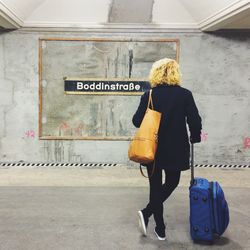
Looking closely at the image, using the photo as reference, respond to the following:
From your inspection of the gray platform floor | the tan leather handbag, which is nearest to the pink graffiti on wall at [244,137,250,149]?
the gray platform floor

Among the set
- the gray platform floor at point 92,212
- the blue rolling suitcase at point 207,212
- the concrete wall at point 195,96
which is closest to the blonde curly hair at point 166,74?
the blue rolling suitcase at point 207,212

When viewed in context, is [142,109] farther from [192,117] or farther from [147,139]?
[192,117]

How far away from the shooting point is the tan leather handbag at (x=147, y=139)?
333 centimetres

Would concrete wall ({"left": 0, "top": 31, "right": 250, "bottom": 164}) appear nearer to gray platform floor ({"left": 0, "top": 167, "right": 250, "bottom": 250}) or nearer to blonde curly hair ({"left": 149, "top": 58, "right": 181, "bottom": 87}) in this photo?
gray platform floor ({"left": 0, "top": 167, "right": 250, "bottom": 250})

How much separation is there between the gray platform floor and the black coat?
0.81 m

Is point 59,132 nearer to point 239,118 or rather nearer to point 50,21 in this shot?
point 50,21

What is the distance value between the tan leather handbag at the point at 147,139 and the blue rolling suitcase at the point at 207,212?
55 cm

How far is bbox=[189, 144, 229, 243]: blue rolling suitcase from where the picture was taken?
3430 mm

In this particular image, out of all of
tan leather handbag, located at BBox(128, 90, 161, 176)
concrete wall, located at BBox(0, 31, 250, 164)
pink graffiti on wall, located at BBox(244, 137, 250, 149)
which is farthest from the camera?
pink graffiti on wall, located at BBox(244, 137, 250, 149)

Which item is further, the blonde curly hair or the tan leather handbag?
the blonde curly hair

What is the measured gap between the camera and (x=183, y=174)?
6422mm

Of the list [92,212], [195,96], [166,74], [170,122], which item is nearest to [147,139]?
[170,122]

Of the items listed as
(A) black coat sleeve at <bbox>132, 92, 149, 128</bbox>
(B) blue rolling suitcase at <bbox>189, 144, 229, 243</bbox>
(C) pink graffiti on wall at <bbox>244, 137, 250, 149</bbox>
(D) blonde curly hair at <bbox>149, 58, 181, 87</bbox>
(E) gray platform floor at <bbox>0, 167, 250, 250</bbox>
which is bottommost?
(E) gray platform floor at <bbox>0, 167, 250, 250</bbox>

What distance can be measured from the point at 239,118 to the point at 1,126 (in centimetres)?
437
